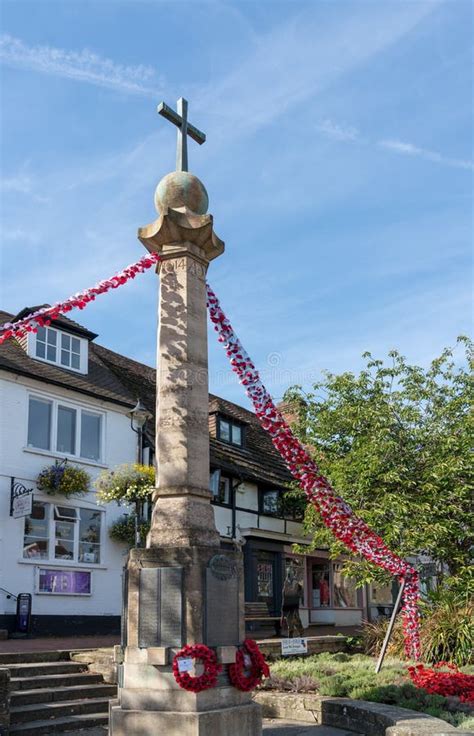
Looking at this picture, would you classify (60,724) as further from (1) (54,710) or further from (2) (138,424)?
(2) (138,424)

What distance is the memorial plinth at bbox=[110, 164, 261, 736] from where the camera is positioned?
23.8 ft

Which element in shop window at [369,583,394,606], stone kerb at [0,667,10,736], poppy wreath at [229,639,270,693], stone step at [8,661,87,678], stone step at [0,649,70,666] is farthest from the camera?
shop window at [369,583,394,606]

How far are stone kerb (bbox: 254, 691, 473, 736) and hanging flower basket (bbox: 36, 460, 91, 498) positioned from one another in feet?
31.4

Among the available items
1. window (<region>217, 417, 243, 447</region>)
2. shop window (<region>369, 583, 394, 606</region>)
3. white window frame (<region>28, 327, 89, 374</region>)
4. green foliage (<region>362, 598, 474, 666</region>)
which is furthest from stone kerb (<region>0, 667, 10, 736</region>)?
shop window (<region>369, 583, 394, 606</region>)

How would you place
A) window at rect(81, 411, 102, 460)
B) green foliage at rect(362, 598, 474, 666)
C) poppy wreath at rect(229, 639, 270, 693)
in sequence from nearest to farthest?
poppy wreath at rect(229, 639, 270, 693) < green foliage at rect(362, 598, 474, 666) < window at rect(81, 411, 102, 460)

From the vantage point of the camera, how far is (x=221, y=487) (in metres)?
23.9

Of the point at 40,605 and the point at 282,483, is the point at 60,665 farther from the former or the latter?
the point at 282,483

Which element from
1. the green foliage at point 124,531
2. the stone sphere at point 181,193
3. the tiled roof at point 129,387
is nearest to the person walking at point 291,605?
the green foliage at point 124,531

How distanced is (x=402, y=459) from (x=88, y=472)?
25.9 feet

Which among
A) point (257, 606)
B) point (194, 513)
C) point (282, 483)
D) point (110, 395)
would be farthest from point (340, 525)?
point (282, 483)

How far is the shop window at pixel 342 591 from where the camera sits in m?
29.5

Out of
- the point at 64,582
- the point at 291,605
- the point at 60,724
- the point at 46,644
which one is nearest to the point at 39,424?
the point at 64,582

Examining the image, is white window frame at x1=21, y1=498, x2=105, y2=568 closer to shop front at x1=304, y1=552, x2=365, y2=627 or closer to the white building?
the white building

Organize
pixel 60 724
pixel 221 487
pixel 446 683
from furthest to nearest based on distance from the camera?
pixel 221 487 → pixel 446 683 → pixel 60 724
